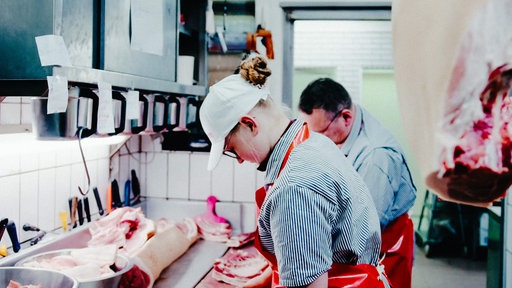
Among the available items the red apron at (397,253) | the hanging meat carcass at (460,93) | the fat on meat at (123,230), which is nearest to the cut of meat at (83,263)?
the fat on meat at (123,230)

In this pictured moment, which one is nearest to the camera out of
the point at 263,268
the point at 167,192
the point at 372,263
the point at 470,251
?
the point at 372,263

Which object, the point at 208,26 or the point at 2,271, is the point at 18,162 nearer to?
the point at 2,271

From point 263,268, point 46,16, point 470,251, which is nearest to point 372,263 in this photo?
point 263,268

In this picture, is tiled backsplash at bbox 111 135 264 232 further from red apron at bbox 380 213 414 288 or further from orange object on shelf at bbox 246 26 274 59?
red apron at bbox 380 213 414 288

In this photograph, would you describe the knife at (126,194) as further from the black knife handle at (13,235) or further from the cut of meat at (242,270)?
the black knife handle at (13,235)

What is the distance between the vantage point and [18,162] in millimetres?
2373

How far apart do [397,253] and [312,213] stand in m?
1.42

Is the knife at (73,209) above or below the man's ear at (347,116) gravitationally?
below

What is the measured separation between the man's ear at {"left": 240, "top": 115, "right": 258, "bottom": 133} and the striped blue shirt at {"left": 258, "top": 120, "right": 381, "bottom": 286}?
0.33 ft

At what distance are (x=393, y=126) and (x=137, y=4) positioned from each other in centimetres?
669

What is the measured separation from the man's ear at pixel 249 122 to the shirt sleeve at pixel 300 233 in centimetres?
33

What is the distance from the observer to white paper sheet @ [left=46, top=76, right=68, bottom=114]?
1.57 metres

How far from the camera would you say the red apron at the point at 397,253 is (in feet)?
8.74

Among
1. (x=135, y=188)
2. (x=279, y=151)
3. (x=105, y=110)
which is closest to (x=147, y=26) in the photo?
(x=105, y=110)
